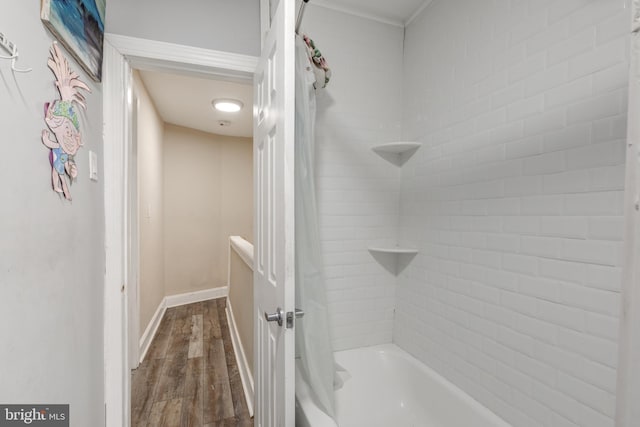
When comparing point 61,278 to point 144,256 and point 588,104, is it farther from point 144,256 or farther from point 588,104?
point 144,256

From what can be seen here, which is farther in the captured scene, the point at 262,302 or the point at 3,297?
the point at 262,302

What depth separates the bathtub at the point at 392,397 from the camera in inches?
51.3

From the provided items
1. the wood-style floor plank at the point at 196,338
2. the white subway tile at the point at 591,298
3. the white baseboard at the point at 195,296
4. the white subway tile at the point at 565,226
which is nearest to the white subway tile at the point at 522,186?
the white subway tile at the point at 565,226

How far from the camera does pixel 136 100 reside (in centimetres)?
228

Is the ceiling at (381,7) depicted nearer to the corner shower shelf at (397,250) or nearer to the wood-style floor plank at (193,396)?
the corner shower shelf at (397,250)

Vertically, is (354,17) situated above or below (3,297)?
above

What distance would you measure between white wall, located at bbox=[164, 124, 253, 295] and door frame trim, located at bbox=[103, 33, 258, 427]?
2.69 m

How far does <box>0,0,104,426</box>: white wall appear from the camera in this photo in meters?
0.69

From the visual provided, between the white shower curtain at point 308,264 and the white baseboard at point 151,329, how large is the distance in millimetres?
1919

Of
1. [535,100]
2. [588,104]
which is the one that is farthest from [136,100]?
[588,104]

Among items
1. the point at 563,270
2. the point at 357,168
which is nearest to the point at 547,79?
the point at 563,270

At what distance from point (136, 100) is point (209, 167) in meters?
1.99

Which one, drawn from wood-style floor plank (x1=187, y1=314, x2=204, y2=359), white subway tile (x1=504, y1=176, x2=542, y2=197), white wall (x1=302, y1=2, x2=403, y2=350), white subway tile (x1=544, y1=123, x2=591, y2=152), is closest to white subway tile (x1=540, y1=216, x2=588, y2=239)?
white subway tile (x1=504, y1=176, x2=542, y2=197)

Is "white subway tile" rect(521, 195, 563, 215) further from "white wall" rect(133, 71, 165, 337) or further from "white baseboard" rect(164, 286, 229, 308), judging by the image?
"white baseboard" rect(164, 286, 229, 308)
